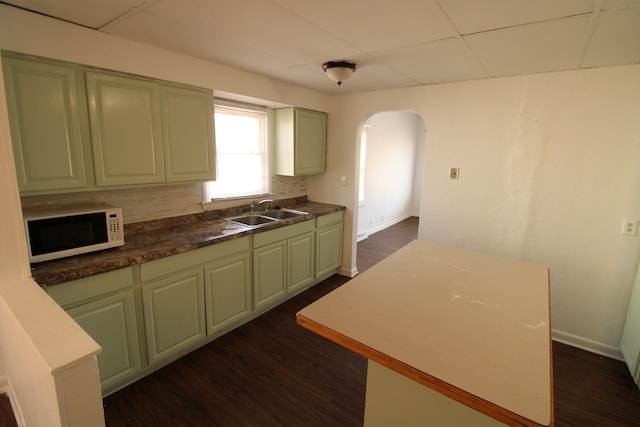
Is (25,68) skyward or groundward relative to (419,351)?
skyward

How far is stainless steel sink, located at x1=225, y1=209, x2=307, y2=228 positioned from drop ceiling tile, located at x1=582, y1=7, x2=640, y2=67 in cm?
260

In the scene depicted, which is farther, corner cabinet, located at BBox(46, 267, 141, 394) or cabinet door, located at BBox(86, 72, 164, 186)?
cabinet door, located at BBox(86, 72, 164, 186)

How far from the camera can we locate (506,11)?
1495mm

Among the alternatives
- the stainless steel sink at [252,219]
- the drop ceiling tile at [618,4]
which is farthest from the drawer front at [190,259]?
the drop ceiling tile at [618,4]

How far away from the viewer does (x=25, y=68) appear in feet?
5.32

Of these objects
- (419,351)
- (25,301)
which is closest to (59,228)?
(25,301)

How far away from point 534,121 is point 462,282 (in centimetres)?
182

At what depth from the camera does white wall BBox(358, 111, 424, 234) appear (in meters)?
5.68

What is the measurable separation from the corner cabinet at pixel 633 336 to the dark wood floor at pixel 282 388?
0.12 m

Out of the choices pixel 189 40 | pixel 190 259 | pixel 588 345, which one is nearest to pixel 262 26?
pixel 189 40

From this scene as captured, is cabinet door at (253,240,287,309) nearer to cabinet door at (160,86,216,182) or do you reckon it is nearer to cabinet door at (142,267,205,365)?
cabinet door at (142,267,205,365)

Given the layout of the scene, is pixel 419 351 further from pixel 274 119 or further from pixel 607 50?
pixel 274 119

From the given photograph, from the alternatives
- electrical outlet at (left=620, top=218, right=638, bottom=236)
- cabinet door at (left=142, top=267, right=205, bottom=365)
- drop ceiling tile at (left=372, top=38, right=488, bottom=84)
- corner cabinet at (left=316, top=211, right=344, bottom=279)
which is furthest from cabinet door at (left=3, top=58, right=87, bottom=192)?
electrical outlet at (left=620, top=218, right=638, bottom=236)

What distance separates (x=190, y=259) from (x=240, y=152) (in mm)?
1423
